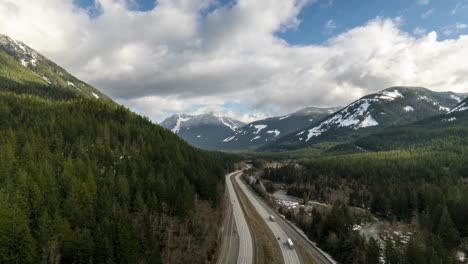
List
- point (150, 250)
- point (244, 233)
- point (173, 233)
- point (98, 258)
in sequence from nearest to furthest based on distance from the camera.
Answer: point (98, 258) → point (150, 250) → point (173, 233) → point (244, 233)

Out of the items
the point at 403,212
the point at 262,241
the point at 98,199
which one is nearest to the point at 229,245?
the point at 262,241

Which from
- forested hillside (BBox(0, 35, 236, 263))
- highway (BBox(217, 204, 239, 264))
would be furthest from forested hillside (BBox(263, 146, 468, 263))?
forested hillside (BBox(0, 35, 236, 263))

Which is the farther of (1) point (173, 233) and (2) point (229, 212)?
(2) point (229, 212)

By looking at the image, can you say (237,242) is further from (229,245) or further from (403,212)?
(403,212)

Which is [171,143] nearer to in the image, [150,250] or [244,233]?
[244,233]

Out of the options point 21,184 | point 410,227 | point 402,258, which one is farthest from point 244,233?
point 410,227

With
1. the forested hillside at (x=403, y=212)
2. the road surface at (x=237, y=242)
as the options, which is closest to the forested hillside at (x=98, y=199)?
the road surface at (x=237, y=242)

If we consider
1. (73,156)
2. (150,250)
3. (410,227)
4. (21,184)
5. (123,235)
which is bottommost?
(410,227)

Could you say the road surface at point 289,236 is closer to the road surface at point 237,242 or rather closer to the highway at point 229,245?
the road surface at point 237,242
